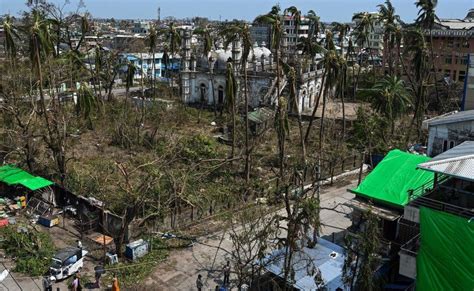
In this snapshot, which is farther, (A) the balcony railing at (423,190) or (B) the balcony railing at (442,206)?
(A) the balcony railing at (423,190)

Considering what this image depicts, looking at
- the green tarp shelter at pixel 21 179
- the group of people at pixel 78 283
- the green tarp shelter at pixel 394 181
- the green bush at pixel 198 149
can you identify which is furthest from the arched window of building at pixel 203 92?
the group of people at pixel 78 283

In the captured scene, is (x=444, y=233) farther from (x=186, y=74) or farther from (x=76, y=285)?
(x=186, y=74)

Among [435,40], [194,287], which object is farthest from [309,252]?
[435,40]

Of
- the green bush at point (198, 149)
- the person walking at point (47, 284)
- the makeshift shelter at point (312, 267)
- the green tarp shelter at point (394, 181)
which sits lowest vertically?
the person walking at point (47, 284)

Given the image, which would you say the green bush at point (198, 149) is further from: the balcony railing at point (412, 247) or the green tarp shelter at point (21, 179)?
the balcony railing at point (412, 247)

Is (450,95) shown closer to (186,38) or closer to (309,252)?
(186,38)

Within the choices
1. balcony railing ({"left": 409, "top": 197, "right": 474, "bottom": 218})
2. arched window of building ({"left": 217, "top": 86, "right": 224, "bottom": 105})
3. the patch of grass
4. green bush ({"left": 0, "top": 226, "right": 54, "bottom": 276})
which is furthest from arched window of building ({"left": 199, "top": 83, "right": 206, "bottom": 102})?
balcony railing ({"left": 409, "top": 197, "right": 474, "bottom": 218})
